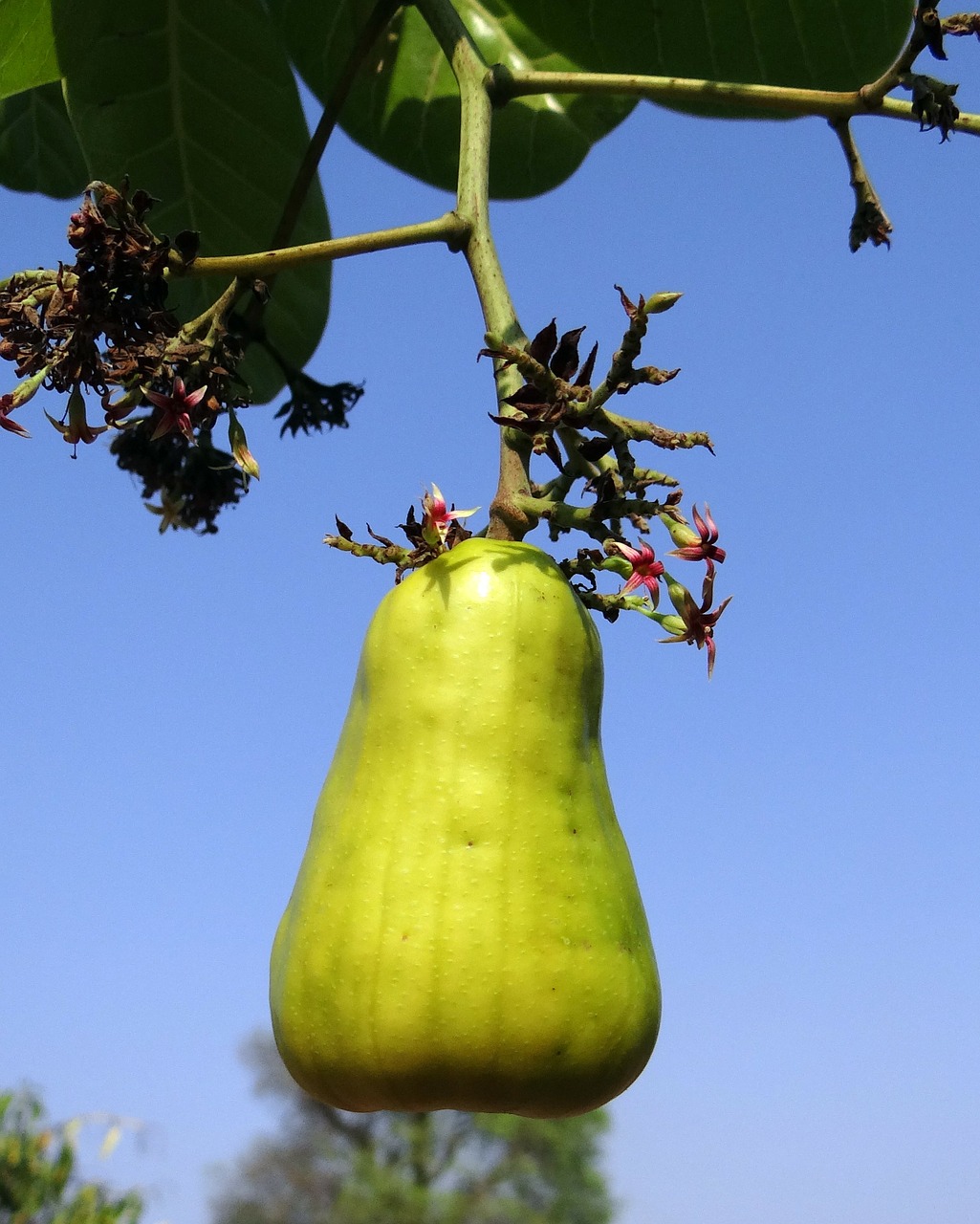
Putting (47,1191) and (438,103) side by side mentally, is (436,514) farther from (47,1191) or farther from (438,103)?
(47,1191)

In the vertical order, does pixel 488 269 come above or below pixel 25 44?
below

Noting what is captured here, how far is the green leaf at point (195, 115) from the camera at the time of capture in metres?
2.11

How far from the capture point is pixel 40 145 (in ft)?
8.31

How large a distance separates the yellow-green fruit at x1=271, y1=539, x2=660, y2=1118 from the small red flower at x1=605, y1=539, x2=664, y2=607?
0.09 meters

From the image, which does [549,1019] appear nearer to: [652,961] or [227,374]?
[652,961]

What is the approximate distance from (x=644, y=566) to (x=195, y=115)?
4.28ft

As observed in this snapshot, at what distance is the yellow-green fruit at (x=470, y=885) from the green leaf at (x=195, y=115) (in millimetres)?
1120

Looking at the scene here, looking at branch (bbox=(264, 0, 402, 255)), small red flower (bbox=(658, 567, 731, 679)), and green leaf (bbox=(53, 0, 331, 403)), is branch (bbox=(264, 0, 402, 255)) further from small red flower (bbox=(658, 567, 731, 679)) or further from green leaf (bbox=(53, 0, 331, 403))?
small red flower (bbox=(658, 567, 731, 679))

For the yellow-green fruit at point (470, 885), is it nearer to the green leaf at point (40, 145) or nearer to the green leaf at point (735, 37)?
the green leaf at point (735, 37)

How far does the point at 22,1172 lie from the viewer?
6.49 meters

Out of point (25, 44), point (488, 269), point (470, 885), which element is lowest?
point (470, 885)

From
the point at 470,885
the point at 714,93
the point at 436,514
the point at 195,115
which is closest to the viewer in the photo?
the point at 470,885

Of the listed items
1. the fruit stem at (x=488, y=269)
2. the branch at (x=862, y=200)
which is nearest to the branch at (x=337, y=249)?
the fruit stem at (x=488, y=269)

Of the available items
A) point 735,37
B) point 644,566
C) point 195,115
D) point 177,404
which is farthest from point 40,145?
point 644,566
